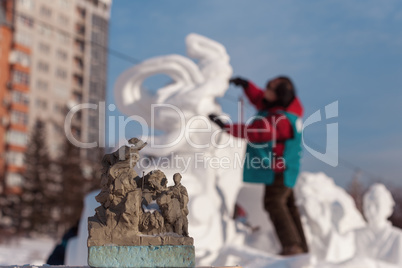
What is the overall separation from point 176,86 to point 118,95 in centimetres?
51

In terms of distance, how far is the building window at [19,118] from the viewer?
18.6 meters

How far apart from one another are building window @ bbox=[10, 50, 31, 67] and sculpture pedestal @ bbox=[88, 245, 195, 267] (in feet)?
61.4

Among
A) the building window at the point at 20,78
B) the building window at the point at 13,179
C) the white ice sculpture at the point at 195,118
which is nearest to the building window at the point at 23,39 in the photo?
the building window at the point at 20,78

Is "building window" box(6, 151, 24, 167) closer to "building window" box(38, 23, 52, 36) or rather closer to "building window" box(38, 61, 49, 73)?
"building window" box(38, 61, 49, 73)

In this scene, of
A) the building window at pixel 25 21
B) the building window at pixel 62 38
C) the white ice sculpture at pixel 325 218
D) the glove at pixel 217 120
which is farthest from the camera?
the building window at pixel 62 38

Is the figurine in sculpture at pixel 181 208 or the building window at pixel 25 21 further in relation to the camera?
the building window at pixel 25 21

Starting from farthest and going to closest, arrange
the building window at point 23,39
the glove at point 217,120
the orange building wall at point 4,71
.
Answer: the building window at point 23,39
the orange building wall at point 4,71
the glove at point 217,120

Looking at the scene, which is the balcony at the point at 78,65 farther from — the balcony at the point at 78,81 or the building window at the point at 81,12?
the building window at the point at 81,12

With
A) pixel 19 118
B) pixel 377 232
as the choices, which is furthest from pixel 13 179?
pixel 377 232

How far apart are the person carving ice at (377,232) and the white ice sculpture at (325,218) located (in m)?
0.12

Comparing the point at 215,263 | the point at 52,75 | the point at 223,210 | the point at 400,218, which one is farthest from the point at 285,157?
the point at 52,75

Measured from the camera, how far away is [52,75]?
21.3 metres

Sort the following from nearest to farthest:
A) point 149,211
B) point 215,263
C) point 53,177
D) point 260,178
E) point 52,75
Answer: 1. point 149,211
2. point 215,263
3. point 260,178
4. point 53,177
5. point 52,75

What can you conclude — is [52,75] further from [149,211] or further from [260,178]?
[149,211]
